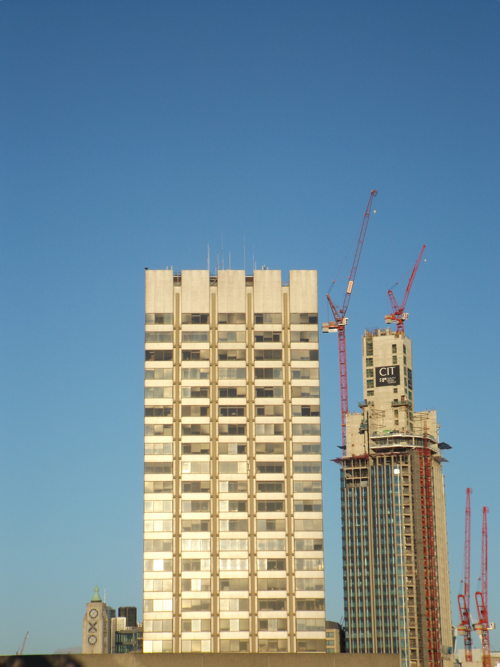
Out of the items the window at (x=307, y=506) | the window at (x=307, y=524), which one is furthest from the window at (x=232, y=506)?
the window at (x=307, y=524)

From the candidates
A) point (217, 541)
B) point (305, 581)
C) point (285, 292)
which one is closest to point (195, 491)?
point (217, 541)

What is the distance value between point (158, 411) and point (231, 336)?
15.4m

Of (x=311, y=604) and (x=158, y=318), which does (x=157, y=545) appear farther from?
(x=158, y=318)

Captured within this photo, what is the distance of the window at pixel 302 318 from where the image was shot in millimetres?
181125

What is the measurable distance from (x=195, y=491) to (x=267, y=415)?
1511 centimetres

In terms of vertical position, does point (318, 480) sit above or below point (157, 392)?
below

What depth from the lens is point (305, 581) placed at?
171m

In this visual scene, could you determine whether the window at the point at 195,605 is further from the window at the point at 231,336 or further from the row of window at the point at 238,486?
the window at the point at 231,336

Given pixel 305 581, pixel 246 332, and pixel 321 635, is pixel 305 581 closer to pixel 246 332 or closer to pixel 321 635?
pixel 321 635

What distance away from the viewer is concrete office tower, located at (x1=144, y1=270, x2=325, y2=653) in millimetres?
169500

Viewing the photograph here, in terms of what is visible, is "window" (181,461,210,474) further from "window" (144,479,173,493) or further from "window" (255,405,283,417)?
"window" (255,405,283,417)

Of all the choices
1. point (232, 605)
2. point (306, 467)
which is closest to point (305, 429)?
point (306, 467)

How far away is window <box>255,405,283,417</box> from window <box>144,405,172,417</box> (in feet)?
41.9

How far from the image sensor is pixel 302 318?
595ft
